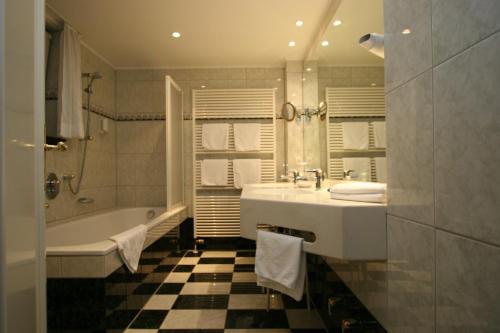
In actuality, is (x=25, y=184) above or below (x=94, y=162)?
below

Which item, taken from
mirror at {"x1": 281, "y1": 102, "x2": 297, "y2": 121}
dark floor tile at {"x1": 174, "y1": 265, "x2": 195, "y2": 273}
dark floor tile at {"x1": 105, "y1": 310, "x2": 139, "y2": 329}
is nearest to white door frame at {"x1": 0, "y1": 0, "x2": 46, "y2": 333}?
dark floor tile at {"x1": 105, "y1": 310, "x2": 139, "y2": 329}

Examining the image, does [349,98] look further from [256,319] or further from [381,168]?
[256,319]

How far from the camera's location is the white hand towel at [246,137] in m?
3.05

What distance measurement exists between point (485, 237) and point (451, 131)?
0.67 ft

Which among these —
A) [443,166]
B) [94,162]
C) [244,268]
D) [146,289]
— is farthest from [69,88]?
[443,166]

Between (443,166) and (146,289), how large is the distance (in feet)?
6.37

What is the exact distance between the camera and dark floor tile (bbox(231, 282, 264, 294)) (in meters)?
2.05

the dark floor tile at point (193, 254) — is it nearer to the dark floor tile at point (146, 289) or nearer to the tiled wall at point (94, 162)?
the dark floor tile at point (146, 289)

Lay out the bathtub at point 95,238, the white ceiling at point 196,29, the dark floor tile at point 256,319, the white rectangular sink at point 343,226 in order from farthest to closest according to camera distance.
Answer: the white ceiling at point 196,29, the dark floor tile at point 256,319, the bathtub at point 95,238, the white rectangular sink at point 343,226

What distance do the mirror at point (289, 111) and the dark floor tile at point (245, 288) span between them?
5.52ft

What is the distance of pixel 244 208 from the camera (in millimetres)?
1251

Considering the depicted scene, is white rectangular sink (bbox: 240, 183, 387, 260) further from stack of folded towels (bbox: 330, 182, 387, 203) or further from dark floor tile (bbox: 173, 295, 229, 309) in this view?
dark floor tile (bbox: 173, 295, 229, 309)

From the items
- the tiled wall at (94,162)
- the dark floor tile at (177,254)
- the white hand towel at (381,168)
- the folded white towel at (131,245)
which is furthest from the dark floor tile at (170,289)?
the white hand towel at (381,168)

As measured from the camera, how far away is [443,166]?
0.57m
